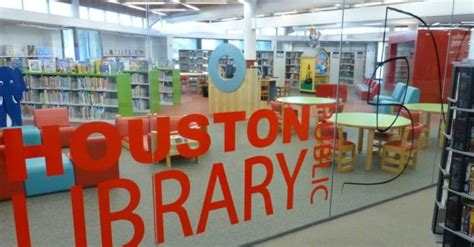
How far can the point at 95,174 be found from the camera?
157 inches

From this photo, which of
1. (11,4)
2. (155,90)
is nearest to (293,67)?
(155,90)

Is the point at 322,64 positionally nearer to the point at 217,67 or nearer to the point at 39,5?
the point at 217,67

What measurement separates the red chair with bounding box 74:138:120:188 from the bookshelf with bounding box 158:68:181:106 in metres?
0.98

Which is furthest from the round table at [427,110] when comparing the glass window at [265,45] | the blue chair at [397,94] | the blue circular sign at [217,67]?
the blue circular sign at [217,67]

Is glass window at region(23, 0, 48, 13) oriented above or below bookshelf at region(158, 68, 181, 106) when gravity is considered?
above

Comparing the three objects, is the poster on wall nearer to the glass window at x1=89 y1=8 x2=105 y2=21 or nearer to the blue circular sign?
the blue circular sign

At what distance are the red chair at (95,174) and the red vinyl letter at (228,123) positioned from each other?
915mm

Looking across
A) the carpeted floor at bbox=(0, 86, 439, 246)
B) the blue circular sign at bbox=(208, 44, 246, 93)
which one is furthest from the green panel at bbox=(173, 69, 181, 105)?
the blue circular sign at bbox=(208, 44, 246, 93)

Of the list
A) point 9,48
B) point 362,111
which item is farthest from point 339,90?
point 9,48

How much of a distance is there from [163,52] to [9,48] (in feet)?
14.1

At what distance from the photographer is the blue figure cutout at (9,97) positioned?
2825mm

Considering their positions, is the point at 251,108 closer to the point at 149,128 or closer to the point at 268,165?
the point at 268,165

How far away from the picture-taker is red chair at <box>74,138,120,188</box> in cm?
249

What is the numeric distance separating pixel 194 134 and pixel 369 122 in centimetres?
313
